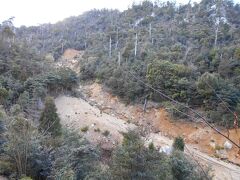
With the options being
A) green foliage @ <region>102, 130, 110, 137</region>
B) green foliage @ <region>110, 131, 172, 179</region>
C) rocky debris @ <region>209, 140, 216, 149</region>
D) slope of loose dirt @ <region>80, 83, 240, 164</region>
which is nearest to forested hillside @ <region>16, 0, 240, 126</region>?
slope of loose dirt @ <region>80, 83, 240, 164</region>

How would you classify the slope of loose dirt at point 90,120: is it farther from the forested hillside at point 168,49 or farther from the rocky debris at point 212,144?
the rocky debris at point 212,144

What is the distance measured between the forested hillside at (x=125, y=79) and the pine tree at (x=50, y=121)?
2.2 inches

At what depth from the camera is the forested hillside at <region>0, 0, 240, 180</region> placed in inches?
403

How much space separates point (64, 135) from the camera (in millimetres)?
13648

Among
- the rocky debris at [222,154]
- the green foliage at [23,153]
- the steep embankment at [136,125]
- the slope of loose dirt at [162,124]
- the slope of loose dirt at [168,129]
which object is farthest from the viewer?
the slope of loose dirt at [162,124]

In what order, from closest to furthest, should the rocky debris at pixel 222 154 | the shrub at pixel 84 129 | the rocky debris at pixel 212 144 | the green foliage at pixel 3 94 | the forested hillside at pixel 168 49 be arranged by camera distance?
1. the green foliage at pixel 3 94
2. the shrub at pixel 84 129
3. the rocky debris at pixel 222 154
4. the rocky debris at pixel 212 144
5. the forested hillside at pixel 168 49

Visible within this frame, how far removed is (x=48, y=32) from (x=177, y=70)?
3449cm

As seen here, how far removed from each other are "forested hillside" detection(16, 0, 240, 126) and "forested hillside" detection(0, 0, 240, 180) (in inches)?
3.6

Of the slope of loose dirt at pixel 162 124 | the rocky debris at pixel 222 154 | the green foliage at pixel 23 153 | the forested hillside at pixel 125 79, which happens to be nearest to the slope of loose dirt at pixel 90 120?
the slope of loose dirt at pixel 162 124

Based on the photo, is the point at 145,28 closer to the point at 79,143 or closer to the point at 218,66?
the point at 218,66

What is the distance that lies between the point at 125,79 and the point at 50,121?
13.0 metres

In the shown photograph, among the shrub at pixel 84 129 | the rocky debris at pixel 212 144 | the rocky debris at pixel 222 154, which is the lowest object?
the rocky debris at pixel 222 154

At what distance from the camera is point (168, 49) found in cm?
3138

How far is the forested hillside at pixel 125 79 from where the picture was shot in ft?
33.6
